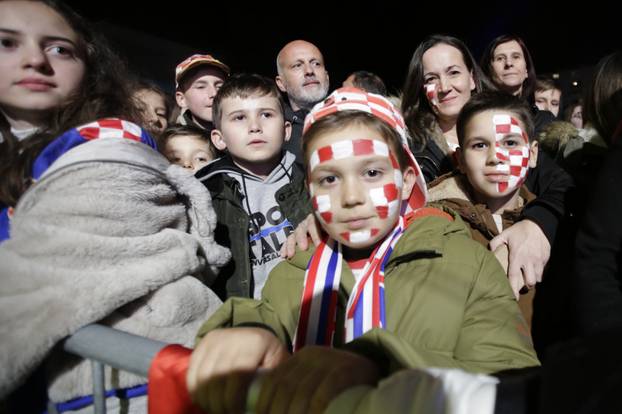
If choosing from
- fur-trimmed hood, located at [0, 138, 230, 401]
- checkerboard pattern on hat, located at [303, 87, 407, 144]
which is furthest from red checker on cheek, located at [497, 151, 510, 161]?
fur-trimmed hood, located at [0, 138, 230, 401]

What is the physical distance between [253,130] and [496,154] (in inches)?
42.5

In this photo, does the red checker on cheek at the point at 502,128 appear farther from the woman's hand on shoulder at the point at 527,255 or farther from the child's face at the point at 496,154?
the woman's hand on shoulder at the point at 527,255

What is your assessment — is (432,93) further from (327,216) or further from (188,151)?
(188,151)

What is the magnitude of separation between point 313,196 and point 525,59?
2.23 meters

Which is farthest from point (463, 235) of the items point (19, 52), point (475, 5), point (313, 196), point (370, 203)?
point (475, 5)

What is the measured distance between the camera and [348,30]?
7.50 metres

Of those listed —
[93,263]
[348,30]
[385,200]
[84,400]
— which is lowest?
[84,400]

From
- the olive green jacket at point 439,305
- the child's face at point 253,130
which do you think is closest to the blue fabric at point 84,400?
the olive green jacket at point 439,305

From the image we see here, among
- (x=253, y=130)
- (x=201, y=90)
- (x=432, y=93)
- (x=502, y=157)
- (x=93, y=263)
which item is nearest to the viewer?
(x=93, y=263)

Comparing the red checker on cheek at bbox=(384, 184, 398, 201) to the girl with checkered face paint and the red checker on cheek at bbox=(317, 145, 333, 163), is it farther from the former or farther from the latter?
the girl with checkered face paint

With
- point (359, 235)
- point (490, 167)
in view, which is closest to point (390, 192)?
point (359, 235)

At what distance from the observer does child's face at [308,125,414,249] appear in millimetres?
1273

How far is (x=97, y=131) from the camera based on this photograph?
117 cm

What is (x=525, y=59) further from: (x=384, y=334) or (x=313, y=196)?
(x=384, y=334)
